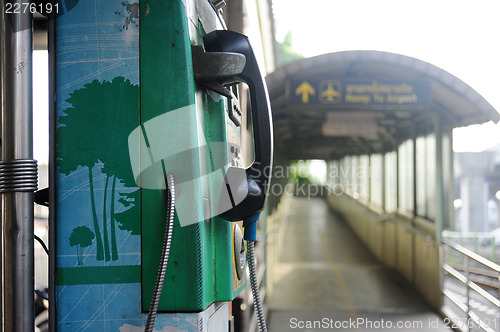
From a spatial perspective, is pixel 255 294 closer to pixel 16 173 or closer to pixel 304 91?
pixel 16 173

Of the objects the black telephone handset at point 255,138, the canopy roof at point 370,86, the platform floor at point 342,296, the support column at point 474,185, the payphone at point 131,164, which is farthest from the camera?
the support column at point 474,185

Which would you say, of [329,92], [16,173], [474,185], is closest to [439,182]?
[329,92]

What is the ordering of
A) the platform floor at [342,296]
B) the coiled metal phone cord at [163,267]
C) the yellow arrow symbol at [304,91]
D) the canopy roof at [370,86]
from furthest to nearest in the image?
the platform floor at [342,296] → the yellow arrow symbol at [304,91] → the canopy roof at [370,86] → the coiled metal phone cord at [163,267]

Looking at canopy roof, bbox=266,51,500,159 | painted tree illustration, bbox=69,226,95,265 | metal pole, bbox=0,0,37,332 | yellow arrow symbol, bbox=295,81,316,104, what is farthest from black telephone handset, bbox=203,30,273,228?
yellow arrow symbol, bbox=295,81,316,104

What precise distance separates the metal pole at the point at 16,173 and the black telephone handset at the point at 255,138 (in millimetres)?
488

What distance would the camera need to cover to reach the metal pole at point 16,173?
47.1 inches

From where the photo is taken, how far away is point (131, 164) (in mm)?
1271

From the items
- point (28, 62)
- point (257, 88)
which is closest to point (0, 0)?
point (28, 62)

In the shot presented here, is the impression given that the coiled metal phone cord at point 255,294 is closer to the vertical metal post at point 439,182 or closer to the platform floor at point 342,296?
the platform floor at point 342,296

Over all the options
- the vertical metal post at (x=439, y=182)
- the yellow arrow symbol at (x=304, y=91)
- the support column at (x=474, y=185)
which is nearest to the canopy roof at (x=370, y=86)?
the yellow arrow symbol at (x=304, y=91)

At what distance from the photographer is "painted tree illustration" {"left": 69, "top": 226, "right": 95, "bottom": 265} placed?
1273mm

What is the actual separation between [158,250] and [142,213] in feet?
0.33

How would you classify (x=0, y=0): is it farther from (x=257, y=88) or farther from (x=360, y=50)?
(x=360, y=50)

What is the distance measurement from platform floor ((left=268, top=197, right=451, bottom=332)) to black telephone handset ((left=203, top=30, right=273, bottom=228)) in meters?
5.41
